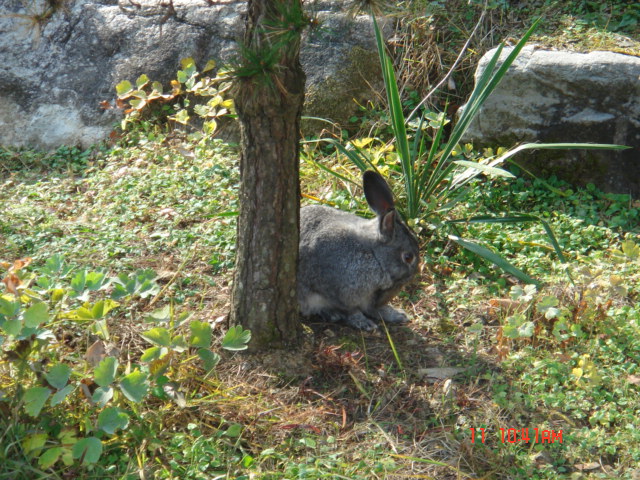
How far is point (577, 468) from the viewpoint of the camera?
3.25m

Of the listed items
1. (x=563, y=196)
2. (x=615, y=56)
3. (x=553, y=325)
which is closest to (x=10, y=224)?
(x=553, y=325)

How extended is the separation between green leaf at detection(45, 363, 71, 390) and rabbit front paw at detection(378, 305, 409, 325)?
88.5 inches

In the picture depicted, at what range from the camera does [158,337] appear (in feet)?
10.4

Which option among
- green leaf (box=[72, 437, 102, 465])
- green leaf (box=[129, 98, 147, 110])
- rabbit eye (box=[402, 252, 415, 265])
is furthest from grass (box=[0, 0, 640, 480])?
green leaf (box=[129, 98, 147, 110])

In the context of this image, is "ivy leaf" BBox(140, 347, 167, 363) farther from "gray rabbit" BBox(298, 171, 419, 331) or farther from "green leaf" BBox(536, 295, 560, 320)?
"green leaf" BBox(536, 295, 560, 320)

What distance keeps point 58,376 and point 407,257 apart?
243 cm

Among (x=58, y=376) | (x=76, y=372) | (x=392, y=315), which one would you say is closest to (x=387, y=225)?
(x=392, y=315)

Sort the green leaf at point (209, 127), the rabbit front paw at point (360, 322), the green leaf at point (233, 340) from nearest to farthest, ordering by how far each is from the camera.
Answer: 1. the green leaf at point (233, 340)
2. the rabbit front paw at point (360, 322)
3. the green leaf at point (209, 127)

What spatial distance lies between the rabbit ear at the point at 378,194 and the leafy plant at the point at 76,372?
1596mm

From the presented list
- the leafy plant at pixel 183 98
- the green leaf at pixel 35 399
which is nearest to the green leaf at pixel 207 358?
the green leaf at pixel 35 399

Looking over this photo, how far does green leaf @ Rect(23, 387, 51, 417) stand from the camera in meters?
2.86

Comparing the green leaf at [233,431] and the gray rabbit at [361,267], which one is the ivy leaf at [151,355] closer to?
the green leaf at [233,431]

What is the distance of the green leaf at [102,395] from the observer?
2.90 metres

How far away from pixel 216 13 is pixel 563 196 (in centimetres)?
390
